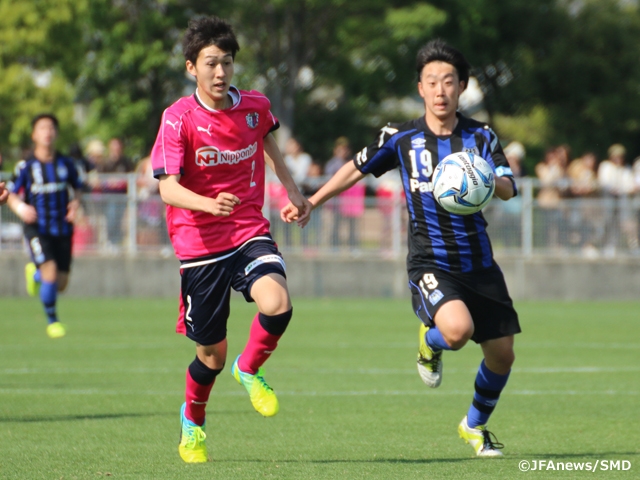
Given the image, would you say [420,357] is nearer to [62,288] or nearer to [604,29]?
[62,288]

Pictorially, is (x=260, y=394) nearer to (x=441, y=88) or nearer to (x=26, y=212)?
(x=441, y=88)

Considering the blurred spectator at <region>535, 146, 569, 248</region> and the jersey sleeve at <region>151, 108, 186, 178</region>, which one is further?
the blurred spectator at <region>535, 146, 569, 248</region>

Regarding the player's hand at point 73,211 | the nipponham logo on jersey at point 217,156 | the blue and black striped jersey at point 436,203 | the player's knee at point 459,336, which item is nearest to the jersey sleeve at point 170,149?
the nipponham logo on jersey at point 217,156

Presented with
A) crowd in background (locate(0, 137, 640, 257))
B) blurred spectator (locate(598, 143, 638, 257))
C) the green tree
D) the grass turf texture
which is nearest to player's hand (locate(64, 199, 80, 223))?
the grass turf texture

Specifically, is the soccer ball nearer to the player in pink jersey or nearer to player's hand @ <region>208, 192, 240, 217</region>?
the player in pink jersey

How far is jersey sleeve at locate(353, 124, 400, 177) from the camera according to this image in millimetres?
6656

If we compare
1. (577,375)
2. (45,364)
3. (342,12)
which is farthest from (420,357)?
(342,12)

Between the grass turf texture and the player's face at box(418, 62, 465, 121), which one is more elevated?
the player's face at box(418, 62, 465, 121)

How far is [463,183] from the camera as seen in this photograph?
6043 mm

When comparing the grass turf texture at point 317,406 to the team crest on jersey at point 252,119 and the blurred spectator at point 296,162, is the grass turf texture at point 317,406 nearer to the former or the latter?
the team crest on jersey at point 252,119

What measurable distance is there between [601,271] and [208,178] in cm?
1346

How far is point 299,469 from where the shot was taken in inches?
227

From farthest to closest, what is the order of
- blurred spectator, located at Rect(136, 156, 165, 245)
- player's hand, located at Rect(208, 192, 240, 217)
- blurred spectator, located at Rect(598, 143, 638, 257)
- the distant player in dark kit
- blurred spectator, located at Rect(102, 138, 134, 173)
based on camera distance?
blurred spectator, located at Rect(102, 138, 134, 173)
blurred spectator, located at Rect(136, 156, 165, 245)
blurred spectator, located at Rect(598, 143, 638, 257)
the distant player in dark kit
player's hand, located at Rect(208, 192, 240, 217)

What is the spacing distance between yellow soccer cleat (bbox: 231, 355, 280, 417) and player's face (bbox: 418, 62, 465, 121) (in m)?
1.86
